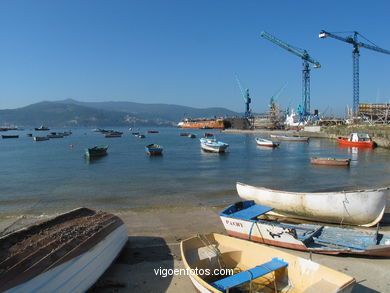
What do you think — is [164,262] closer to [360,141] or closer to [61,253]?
[61,253]

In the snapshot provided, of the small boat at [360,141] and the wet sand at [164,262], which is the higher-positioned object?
the small boat at [360,141]

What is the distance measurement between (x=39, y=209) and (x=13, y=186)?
10371mm

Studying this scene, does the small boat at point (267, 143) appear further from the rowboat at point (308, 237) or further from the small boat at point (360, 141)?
the rowboat at point (308, 237)

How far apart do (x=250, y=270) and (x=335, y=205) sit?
7.64 meters

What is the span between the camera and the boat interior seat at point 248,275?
23.4ft

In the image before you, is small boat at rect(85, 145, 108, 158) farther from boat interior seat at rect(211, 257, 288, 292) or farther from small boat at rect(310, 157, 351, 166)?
boat interior seat at rect(211, 257, 288, 292)

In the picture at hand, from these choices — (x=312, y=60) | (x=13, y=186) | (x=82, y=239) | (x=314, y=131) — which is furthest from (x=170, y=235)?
(x=312, y=60)

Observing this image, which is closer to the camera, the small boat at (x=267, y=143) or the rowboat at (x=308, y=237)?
the rowboat at (x=308, y=237)

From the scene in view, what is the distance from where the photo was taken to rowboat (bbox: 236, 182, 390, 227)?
13039 millimetres

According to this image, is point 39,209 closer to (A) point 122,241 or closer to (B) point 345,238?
(A) point 122,241

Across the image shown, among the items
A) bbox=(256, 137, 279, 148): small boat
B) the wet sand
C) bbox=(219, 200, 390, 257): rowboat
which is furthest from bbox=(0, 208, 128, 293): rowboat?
bbox=(256, 137, 279, 148): small boat

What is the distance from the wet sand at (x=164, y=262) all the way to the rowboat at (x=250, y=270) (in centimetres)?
91

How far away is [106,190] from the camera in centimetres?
2420

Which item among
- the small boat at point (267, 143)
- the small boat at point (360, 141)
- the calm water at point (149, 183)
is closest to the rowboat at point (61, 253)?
the calm water at point (149, 183)
